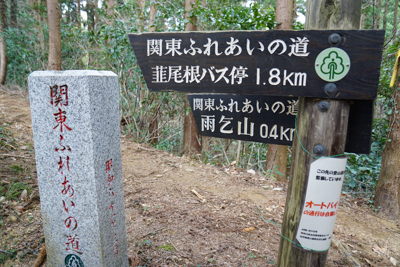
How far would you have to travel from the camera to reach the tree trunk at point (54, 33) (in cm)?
708

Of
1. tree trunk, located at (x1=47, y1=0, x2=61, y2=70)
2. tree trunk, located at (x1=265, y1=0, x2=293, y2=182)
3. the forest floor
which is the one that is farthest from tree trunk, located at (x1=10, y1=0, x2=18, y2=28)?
tree trunk, located at (x1=265, y1=0, x2=293, y2=182)

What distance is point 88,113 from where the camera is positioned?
1778mm

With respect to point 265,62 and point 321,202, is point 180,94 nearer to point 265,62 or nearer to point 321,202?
point 265,62

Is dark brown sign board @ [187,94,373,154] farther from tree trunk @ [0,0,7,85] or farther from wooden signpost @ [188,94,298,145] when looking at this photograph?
→ tree trunk @ [0,0,7,85]

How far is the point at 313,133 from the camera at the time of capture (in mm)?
1568

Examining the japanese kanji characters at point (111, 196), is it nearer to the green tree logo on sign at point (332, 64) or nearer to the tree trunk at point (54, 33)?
the green tree logo on sign at point (332, 64)

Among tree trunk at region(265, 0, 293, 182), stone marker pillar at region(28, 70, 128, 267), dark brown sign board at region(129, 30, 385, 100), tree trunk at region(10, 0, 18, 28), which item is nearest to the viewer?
dark brown sign board at region(129, 30, 385, 100)

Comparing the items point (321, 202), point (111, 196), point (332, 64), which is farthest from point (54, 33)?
point (321, 202)

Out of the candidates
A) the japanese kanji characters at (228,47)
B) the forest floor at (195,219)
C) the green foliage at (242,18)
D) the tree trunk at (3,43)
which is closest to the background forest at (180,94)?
the green foliage at (242,18)

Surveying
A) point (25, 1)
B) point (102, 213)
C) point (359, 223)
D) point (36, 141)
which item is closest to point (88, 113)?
point (36, 141)

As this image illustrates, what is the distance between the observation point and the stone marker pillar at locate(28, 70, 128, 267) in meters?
1.80

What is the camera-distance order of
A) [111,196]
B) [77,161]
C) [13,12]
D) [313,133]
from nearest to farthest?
[313,133]
[77,161]
[111,196]
[13,12]

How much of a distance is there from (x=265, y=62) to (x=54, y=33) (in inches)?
301

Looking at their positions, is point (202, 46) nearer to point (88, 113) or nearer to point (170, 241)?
point (88, 113)
